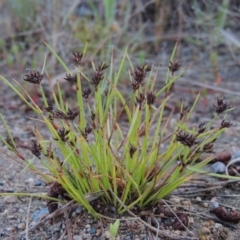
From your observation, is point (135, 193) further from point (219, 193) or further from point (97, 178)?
point (219, 193)

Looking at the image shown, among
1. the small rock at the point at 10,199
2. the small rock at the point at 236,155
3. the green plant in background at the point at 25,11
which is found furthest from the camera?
the green plant in background at the point at 25,11

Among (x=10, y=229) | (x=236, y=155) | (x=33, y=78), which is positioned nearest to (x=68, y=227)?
(x=10, y=229)

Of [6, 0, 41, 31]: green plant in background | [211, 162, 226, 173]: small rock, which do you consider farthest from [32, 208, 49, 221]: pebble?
[6, 0, 41, 31]: green plant in background

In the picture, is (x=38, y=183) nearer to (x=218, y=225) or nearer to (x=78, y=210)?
(x=78, y=210)

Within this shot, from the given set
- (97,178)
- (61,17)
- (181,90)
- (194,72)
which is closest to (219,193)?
(97,178)

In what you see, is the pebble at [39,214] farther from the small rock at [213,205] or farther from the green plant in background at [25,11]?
the green plant in background at [25,11]

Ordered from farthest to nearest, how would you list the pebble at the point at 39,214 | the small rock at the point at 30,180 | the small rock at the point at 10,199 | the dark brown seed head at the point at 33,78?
the small rock at the point at 30,180
the small rock at the point at 10,199
the pebble at the point at 39,214
the dark brown seed head at the point at 33,78

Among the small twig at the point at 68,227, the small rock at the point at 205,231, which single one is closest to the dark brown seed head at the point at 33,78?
the small twig at the point at 68,227

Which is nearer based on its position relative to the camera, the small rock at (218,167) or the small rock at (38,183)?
the small rock at (38,183)
